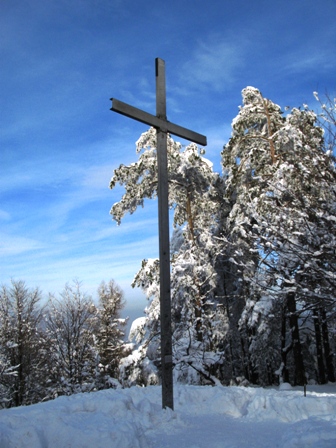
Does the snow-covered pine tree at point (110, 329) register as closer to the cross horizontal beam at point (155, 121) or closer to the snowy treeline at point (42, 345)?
the snowy treeline at point (42, 345)

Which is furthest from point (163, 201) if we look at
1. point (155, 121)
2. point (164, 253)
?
point (155, 121)

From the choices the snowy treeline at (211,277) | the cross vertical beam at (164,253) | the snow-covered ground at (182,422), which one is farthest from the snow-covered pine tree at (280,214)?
the snow-covered ground at (182,422)

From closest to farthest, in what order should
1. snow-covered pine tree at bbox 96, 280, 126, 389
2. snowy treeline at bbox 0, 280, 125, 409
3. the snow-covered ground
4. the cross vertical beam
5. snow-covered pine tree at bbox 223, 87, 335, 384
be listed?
1. the snow-covered ground
2. the cross vertical beam
3. snow-covered pine tree at bbox 223, 87, 335, 384
4. snowy treeline at bbox 0, 280, 125, 409
5. snow-covered pine tree at bbox 96, 280, 126, 389

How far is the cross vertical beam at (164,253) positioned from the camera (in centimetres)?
623

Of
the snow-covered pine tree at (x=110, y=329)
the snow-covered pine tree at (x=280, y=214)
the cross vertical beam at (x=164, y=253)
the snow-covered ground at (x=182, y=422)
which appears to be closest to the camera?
the snow-covered ground at (x=182, y=422)

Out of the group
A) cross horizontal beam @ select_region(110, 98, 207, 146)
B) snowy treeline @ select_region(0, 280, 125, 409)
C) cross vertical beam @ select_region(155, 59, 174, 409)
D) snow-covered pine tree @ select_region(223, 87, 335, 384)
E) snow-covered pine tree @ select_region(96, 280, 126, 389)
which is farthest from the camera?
snow-covered pine tree @ select_region(96, 280, 126, 389)

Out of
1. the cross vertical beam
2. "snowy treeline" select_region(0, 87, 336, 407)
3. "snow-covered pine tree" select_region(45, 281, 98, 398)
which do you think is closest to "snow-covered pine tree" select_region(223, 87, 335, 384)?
"snowy treeline" select_region(0, 87, 336, 407)

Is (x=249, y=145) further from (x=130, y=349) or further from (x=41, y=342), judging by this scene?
(x=130, y=349)

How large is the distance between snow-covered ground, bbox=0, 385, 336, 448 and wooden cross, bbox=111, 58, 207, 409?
24.5 inches

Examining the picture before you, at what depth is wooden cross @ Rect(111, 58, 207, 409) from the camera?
6.29 m

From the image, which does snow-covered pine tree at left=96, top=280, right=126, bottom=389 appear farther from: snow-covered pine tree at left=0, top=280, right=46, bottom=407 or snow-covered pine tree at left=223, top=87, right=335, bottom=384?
snow-covered pine tree at left=223, top=87, right=335, bottom=384

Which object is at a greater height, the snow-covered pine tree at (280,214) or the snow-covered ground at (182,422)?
the snow-covered pine tree at (280,214)

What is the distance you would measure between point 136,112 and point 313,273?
162 inches

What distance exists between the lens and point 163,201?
266 inches
